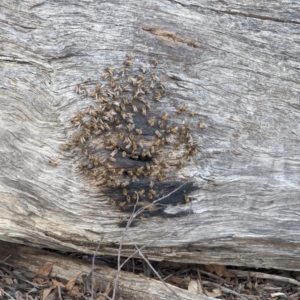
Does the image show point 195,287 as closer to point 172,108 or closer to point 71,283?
point 71,283

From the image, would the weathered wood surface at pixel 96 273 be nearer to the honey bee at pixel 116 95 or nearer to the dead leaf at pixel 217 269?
the dead leaf at pixel 217 269

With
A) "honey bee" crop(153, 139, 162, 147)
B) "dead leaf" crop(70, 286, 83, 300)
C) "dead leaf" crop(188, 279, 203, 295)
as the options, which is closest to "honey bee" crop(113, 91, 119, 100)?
"honey bee" crop(153, 139, 162, 147)

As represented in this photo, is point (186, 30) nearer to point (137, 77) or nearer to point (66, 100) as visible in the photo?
point (137, 77)

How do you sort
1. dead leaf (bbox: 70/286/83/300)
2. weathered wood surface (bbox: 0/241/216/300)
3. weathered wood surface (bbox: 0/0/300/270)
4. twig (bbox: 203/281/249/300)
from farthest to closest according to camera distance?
twig (bbox: 203/281/249/300)
dead leaf (bbox: 70/286/83/300)
weathered wood surface (bbox: 0/241/216/300)
weathered wood surface (bbox: 0/0/300/270)

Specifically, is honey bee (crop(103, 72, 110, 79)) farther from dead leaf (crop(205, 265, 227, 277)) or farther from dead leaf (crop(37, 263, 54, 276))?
dead leaf (crop(205, 265, 227, 277))

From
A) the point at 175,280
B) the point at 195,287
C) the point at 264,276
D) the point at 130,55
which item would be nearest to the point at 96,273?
the point at 175,280

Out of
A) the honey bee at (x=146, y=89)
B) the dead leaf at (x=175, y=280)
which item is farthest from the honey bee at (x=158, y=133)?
the dead leaf at (x=175, y=280)

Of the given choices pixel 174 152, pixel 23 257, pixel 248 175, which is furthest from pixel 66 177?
pixel 248 175
